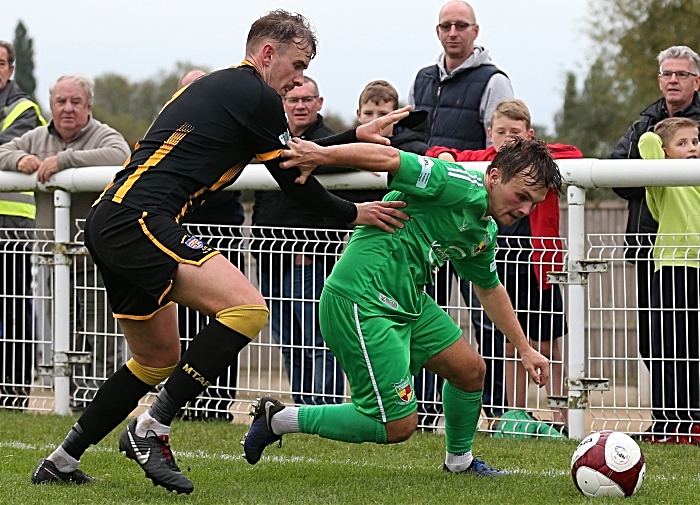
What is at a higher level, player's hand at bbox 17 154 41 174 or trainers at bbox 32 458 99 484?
player's hand at bbox 17 154 41 174

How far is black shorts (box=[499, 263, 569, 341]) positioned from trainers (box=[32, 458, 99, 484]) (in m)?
2.89

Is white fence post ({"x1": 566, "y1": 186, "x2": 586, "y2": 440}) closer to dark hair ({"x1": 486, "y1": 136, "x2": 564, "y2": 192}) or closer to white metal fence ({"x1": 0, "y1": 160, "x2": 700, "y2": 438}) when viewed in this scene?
white metal fence ({"x1": 0, "y1": 160, "x2": 700, "y2": 438})

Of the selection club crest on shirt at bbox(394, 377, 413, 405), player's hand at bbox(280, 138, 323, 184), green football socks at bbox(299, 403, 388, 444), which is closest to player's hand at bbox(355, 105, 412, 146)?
player's hand at bbox(280, 138, 323, 184)

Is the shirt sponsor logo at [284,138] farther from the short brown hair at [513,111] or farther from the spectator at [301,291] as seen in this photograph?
the short brown hair at [513,111]

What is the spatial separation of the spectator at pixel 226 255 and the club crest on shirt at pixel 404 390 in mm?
2584

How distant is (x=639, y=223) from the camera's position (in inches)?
270

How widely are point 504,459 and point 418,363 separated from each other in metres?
1.02

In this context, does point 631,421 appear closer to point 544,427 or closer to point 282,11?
point 544,427

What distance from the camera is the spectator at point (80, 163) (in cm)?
775

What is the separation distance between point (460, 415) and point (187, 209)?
5.45 feet

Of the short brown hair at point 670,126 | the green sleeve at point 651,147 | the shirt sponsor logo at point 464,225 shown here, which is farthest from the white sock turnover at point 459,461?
the short brown hair at point 670,126

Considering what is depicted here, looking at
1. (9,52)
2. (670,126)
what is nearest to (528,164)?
(670,126)

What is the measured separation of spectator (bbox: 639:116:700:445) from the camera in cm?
638

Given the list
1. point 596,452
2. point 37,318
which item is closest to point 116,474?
point 596,452
